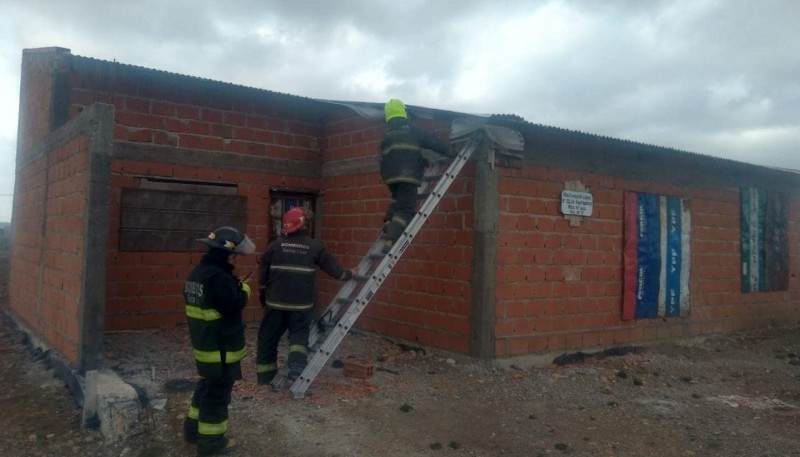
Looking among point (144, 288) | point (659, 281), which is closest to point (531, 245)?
point (659, 281)

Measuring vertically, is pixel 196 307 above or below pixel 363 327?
above

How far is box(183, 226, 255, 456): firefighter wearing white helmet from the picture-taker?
453 centimetres

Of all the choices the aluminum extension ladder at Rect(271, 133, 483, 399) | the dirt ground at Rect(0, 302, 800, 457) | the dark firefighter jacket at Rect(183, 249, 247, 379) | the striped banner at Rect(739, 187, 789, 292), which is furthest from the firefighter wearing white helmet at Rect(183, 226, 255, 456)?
the striped banner at Rect(739, 187, 789, 292)

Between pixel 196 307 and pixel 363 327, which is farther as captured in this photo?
pixel 363 327

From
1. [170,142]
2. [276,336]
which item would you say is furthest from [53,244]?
[276,336]

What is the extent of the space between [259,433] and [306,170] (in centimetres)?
521

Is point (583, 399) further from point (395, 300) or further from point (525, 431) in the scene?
point (395, 300)

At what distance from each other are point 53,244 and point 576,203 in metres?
6.06

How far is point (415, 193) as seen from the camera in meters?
6.88

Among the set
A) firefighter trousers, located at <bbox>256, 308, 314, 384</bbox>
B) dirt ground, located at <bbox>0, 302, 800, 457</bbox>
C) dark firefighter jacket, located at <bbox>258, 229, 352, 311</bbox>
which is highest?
dark firefighter jacket, located at <bbox>258, 229, 352, 311</bbox>

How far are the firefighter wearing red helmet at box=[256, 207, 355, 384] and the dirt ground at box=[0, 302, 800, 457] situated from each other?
0.38 m

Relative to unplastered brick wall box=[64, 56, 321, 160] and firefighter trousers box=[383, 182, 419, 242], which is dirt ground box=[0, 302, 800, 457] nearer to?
firefighter trousers box=[383, 182, 419, 242]

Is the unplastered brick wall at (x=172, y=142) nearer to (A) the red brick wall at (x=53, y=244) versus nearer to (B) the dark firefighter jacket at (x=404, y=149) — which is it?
(A) the red brick wall at (x=53, y=244)

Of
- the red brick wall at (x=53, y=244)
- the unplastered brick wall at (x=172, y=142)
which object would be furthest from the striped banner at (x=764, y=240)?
the red brick wall at (x=53, y=244)
